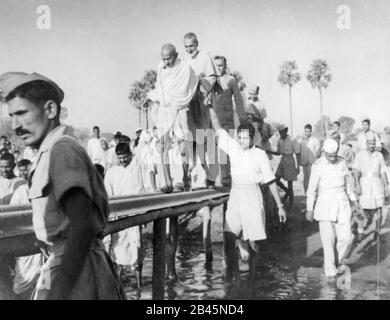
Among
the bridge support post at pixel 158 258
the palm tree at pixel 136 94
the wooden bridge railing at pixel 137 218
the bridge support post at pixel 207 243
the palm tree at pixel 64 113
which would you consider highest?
the palm tree at pixel 136 94

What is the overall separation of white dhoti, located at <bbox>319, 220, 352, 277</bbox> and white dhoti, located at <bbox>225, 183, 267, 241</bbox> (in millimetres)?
1005

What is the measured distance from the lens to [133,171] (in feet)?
16.3

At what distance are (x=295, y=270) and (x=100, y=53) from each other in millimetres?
2923

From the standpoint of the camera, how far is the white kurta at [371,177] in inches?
254

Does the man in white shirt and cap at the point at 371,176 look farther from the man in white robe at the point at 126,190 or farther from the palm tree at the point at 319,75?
the man in white robe at the point at 126,190

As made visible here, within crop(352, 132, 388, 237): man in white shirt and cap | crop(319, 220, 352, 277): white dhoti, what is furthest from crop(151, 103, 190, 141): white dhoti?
crop(352, 132, 388, 237): man in white shirt and cap

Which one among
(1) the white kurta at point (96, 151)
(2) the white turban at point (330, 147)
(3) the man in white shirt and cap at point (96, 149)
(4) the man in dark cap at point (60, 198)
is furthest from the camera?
(1) the white kurta at point (96, 151)

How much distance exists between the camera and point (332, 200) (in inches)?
205

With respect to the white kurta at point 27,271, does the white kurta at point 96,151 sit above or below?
above

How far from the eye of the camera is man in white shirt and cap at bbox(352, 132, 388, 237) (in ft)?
21.2

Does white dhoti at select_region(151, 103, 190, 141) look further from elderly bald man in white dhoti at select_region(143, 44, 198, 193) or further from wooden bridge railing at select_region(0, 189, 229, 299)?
wooden bridge railing at select_region(0, 189, 229, 299)

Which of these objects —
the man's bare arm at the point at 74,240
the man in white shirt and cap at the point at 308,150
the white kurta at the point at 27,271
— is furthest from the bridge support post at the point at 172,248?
the man's bare arm at the point at 74,240
